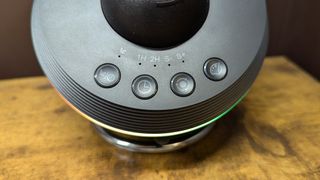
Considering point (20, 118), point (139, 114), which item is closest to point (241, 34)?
point (139, 114)

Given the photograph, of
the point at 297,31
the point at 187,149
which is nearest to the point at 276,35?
the point at 297,31

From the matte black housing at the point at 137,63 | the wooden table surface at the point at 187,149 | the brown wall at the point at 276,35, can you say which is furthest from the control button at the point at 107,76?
the brown wall at the point at 276,35

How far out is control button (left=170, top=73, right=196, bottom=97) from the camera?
436 millimetres

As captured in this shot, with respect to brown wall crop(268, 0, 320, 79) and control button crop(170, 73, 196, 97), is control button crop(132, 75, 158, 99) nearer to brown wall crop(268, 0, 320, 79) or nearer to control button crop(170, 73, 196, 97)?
control button crop(170, 73, 196, 97)

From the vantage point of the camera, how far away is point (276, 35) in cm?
84

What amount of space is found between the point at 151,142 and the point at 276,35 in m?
0.46

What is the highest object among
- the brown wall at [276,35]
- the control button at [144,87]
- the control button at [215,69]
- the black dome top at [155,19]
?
the black dome top at [155,19]

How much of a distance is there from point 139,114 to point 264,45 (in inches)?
7.3

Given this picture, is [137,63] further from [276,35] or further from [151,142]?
[276,35]

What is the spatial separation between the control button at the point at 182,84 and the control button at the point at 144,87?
21 millimetres

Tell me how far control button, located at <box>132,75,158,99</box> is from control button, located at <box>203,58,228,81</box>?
2.4 inches

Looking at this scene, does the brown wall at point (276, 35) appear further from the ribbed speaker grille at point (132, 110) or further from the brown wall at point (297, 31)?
the ribbed speaker grille at point (132, 110)

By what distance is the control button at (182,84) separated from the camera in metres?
0.44

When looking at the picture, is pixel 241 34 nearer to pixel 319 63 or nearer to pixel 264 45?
pixel 264 45
